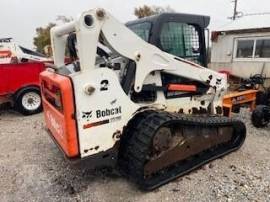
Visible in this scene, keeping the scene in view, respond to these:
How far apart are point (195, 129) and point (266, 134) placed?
2.37 m

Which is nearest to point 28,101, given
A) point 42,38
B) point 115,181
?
point 115,181

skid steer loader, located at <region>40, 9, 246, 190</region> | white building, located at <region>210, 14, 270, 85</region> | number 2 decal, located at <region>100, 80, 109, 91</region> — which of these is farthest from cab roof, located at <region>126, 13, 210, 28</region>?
white building, located at <region>210, 14, 270, 85</region>

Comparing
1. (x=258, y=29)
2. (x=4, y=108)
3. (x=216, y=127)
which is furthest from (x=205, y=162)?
(x=4, y=108)

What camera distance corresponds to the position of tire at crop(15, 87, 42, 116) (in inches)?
311

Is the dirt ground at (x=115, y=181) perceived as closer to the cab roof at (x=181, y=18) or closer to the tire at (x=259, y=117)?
the tire at (x=259, y=117)

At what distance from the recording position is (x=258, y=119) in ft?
18.9

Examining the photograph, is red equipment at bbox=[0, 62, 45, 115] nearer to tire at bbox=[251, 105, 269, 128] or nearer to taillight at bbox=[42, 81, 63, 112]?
taillight at bbox=[42, 81, 63, 112]

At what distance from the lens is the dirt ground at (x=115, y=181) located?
3.58m

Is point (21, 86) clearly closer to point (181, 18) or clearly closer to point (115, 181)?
point (115, 181)

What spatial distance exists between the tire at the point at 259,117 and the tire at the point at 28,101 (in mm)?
5678

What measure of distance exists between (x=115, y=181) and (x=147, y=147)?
868mm

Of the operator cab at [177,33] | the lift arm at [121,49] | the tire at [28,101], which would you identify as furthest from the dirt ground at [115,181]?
the tire at [28,101]

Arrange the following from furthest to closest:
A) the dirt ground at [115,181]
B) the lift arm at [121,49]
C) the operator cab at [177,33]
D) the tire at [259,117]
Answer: the tire at [259,117]
the operator cab at [177,33]
the dirt ground at [115,181]
the lift arm at [121,49]

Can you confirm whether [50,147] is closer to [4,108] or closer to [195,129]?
[195,129]
